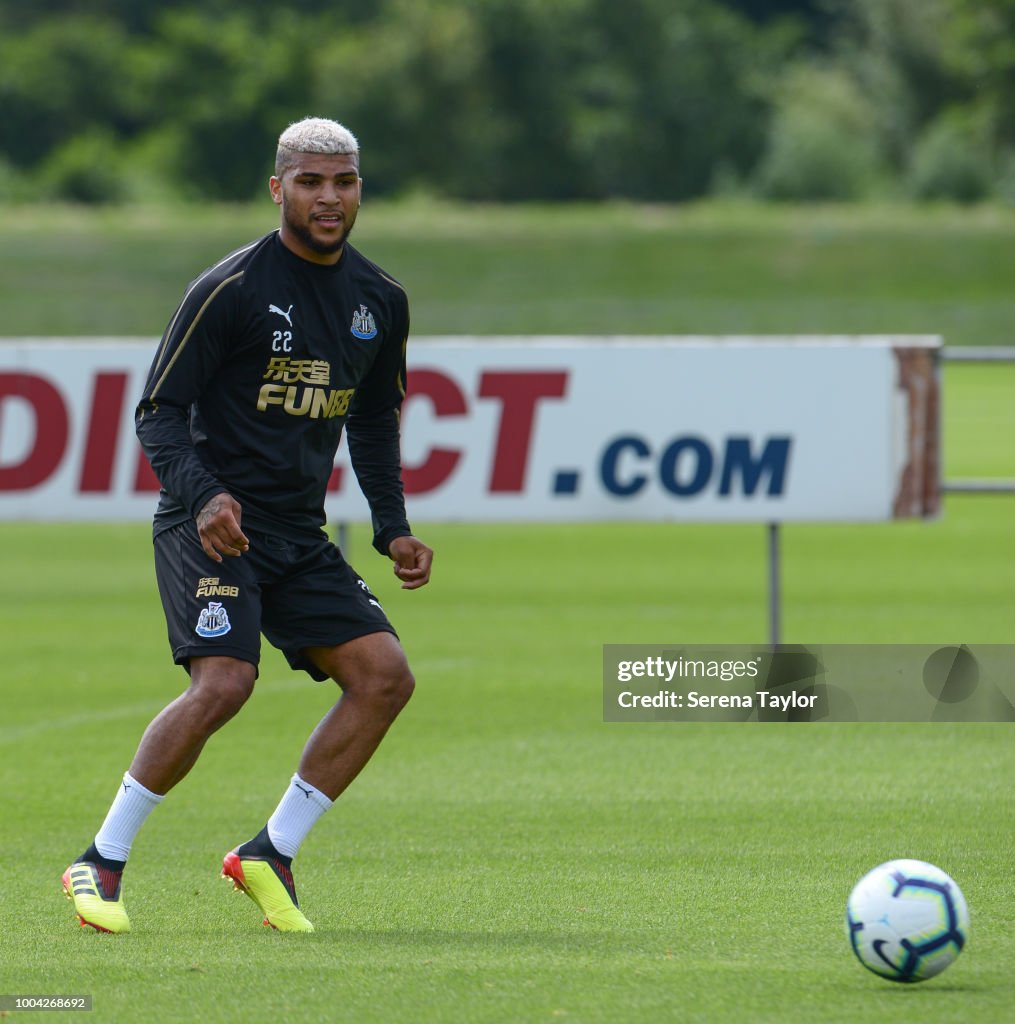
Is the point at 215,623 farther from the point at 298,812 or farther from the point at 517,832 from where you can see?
the point at 517,832

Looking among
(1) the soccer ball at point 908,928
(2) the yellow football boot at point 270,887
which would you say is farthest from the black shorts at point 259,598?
(1) the soccer ball at point 908,928

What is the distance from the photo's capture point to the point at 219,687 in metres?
6.06

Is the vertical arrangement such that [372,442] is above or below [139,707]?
above

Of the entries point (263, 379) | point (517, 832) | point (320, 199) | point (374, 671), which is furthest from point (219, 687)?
point (517, 832)

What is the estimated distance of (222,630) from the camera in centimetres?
609

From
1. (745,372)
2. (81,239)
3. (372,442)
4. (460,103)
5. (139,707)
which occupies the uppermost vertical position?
(460,103)

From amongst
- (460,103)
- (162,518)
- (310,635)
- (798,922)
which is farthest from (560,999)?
(460,103)

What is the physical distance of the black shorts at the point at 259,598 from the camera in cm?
609

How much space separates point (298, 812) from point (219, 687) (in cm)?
46

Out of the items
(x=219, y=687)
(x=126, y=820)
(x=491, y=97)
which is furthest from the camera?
(x=491, y=97)

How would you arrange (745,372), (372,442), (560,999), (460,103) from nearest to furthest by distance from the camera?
(560,999) < (372,442) < (745,372) < (460,103)

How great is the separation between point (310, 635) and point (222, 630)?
281 mm

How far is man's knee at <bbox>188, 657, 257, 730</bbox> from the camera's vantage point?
19.9 ft

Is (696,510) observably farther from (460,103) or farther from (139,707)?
(460,103)
